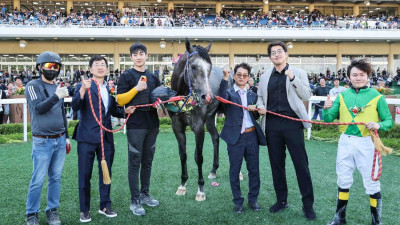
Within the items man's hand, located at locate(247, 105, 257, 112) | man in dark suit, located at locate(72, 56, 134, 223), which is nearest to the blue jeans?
man in dark suit, located at locate(72, 56, 134, 223)

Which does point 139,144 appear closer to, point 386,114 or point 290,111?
point 290,111

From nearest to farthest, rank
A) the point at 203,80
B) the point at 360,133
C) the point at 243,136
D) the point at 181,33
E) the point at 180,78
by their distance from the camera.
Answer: the point at 360,133, the point at 203,80, the point at 243,136, the point at 180,78, the point at 181,33

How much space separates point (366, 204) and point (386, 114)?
1342 mm

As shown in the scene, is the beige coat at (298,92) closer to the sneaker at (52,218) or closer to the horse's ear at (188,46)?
the horse's ear at (188,46)

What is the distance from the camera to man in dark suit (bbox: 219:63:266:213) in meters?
4.06

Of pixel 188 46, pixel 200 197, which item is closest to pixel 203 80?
pixel 188 46

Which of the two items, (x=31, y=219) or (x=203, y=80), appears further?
(x=203, y=80)

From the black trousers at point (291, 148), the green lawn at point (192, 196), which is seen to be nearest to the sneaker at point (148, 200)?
the green lawn at point (192, 196)

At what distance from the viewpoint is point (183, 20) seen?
3116 centimetres

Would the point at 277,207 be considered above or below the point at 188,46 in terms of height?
below

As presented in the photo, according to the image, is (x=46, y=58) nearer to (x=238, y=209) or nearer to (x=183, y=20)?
(x=238, y=209)

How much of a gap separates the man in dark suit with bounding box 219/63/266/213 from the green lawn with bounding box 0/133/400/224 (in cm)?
35

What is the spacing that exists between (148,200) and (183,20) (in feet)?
93.7

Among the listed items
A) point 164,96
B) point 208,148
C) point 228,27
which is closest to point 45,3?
point 228,27
